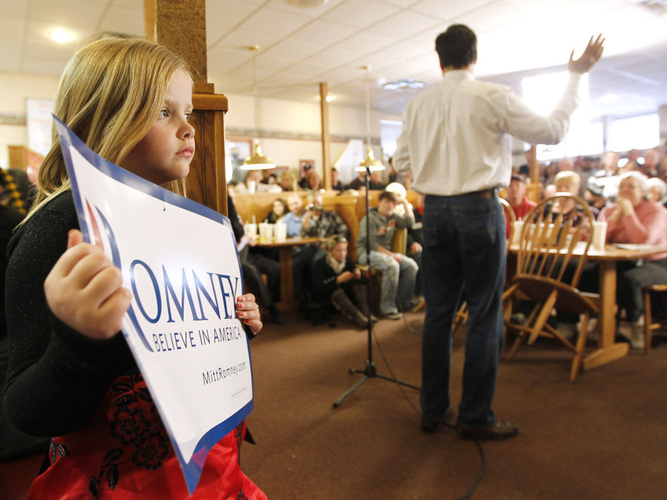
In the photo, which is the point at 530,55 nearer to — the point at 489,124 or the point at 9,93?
the point at 489,124

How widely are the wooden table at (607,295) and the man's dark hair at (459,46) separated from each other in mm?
1428

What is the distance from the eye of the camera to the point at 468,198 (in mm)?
1729

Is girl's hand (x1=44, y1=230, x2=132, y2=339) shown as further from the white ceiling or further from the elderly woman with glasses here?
the white ceiling


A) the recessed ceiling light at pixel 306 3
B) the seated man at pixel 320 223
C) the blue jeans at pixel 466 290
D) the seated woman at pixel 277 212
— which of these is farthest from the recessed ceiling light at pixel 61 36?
the blue jeans at pixel 466 290

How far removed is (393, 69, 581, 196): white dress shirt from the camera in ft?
5.58

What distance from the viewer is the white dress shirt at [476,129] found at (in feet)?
5.58

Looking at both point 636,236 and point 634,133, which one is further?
point 634,133

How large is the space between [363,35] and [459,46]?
3.96 m

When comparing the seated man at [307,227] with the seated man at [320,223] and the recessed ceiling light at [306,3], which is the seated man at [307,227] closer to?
the seated man at [320,223]

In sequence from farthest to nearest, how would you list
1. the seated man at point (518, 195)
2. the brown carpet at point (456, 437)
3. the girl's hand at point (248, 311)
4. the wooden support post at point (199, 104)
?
the seated man at point (518, 195) → the brown carpet at point (456, 437) → the wooden support post at point (199, 104) → the girl's hand at point (248, 311)

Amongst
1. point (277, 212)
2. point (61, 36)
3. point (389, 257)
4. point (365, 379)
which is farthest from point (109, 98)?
point (61, 36)

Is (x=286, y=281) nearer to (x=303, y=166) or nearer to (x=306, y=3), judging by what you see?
(x=306, y=3)

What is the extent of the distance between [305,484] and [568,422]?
1237 mm

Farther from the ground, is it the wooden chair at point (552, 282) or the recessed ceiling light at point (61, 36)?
the recessed ceiling light at point (61, 36)
